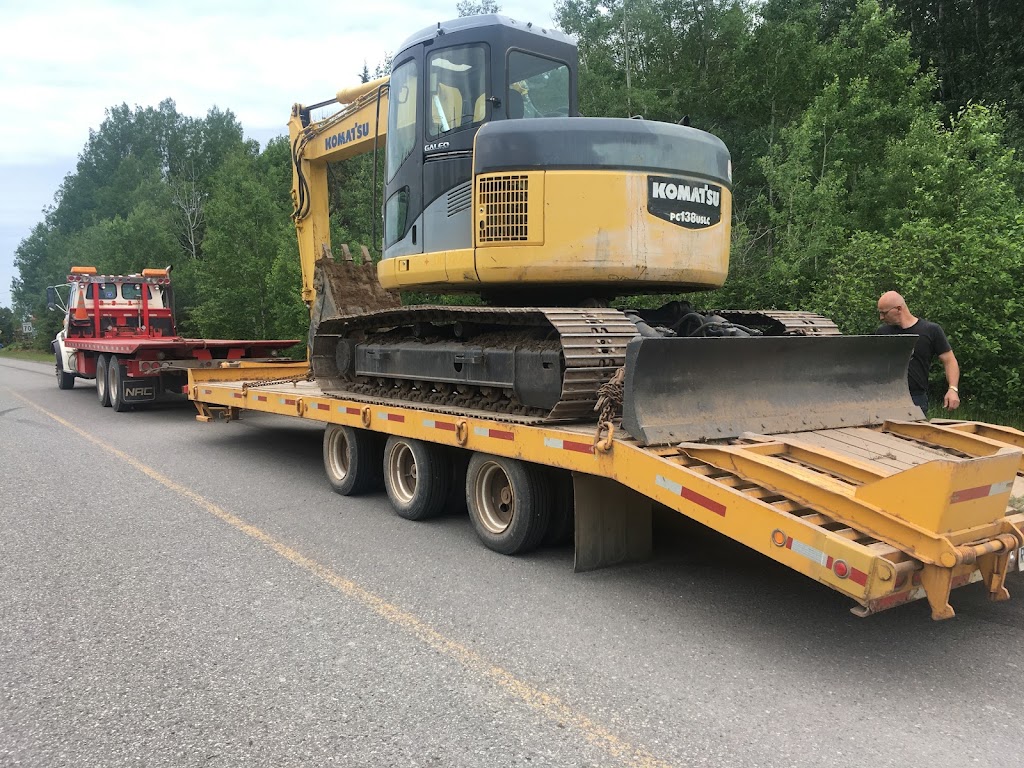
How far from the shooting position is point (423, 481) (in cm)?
623

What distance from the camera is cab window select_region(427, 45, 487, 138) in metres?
5.98

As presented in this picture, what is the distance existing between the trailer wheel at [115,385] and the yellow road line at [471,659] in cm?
835

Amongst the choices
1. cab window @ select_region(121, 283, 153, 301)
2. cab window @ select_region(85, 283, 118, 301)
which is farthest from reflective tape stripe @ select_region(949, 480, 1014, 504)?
cab window @ select_region(85, 283, 118, 301)

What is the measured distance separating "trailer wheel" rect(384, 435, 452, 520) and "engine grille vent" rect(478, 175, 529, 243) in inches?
68.5

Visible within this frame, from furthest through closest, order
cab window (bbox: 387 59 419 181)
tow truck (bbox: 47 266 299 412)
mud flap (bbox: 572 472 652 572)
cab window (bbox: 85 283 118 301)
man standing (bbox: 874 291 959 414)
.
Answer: cab window (bbox: 85 283 118 301) → tow truck (bbox: 47 266 299 412) → cab window (bbox: 387 59 419 181) → man standing (bbox: 874 291 959 414) → mud flap (bbox: 572 472 652 572)

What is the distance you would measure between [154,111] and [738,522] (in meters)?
76.3

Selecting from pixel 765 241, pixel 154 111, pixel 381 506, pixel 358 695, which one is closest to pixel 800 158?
pixel 765 241

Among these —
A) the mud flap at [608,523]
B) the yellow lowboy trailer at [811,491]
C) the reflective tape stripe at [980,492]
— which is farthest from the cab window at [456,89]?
the reflective tape stripe at [980,492]

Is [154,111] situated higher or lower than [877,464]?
higher

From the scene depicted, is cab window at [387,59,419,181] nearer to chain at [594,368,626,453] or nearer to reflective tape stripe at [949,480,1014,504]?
chain at [594,368,626,453]

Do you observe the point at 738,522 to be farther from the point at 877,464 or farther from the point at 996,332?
the point at 996,332

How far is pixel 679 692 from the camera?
3.41 metres

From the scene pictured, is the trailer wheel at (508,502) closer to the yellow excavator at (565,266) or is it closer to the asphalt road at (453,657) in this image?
the asphalt road at (453,657)

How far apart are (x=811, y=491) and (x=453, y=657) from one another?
1833 mm
